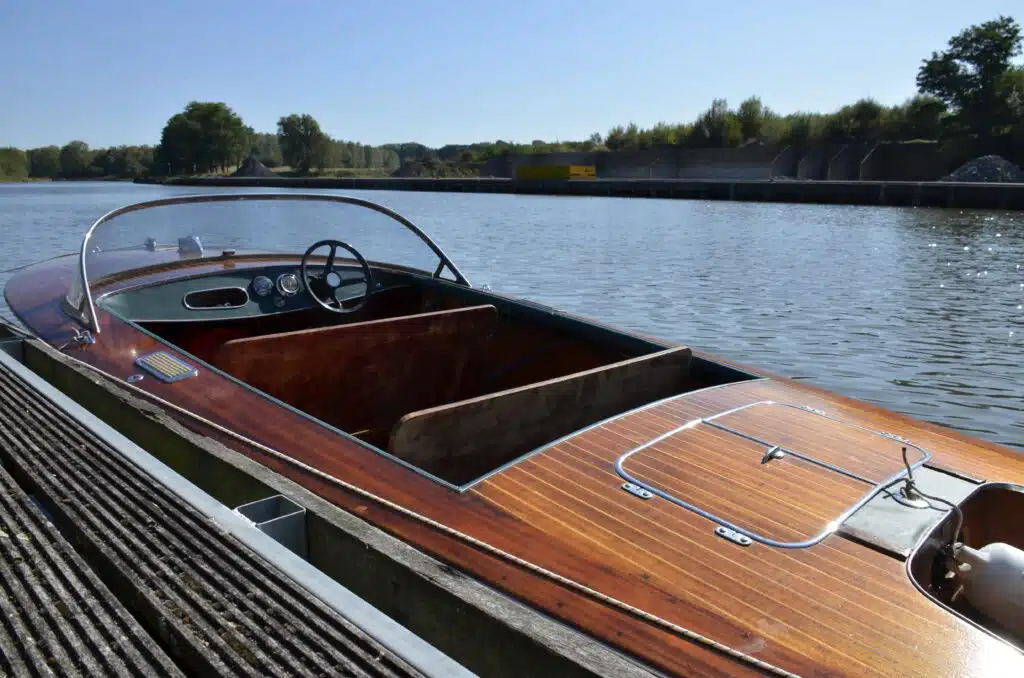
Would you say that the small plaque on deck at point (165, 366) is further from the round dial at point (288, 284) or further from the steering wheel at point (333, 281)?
the steering wheel at point (333, 281)

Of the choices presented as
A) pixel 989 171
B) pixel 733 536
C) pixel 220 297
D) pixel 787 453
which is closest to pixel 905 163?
pixel 989 171

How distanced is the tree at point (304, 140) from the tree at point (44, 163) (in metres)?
43.9

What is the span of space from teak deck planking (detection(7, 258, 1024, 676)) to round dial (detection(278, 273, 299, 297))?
205 cm

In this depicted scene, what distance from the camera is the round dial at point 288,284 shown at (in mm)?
5332

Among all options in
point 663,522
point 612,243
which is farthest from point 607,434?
point 612,243

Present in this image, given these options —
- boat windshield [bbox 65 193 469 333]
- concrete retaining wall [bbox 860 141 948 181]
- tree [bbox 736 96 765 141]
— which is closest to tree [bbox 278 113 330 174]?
tree [bbox 736 96 765 141]

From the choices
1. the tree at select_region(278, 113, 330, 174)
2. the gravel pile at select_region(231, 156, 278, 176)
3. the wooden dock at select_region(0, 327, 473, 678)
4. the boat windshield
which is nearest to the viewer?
the wooden dock at select_region(0, 327, 473, 678)

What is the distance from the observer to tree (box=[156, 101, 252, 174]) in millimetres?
106750

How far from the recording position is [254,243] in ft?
20.0

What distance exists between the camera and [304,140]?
103875mm

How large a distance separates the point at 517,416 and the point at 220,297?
2969 mm

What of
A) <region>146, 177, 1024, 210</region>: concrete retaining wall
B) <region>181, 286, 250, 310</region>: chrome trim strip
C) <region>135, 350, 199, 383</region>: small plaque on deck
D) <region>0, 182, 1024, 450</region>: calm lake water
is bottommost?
<region>0, 182, 1024, 450</region>: calm lake water

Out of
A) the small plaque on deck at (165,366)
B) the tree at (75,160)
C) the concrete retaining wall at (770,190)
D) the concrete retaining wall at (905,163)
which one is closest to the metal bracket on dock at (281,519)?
the small plaque on deck at (165,366)

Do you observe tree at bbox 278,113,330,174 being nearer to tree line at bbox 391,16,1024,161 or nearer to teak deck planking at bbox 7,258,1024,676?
tree line at bbox 391,16,1024,161
